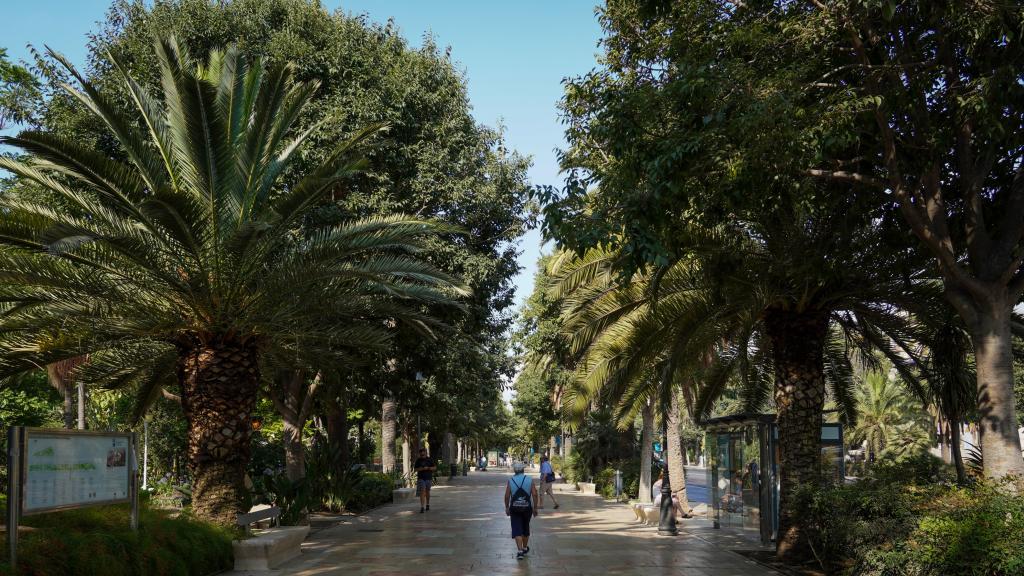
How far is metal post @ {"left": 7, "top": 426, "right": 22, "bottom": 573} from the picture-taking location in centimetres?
752

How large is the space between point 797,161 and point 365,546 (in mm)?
9828

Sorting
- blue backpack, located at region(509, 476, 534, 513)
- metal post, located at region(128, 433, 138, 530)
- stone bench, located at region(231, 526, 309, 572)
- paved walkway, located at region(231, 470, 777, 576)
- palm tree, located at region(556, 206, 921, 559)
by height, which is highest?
palm tree, located at region(556, 206, 921, 559)

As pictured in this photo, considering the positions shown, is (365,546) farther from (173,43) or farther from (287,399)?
(173,43)

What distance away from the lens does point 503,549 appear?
14.9 m

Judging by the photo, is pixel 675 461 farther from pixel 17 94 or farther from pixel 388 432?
pixel 17 94

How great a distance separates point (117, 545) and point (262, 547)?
3.07 m

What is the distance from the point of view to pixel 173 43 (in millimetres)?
11883

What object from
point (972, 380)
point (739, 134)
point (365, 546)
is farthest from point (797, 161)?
point (365, 546)

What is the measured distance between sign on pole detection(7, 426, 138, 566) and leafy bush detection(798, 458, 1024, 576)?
8.18m

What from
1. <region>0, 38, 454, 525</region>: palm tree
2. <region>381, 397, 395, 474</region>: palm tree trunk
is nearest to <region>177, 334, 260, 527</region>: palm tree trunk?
<region>0, 38, 454, 525</region>: palm tree

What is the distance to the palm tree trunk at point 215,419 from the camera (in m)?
12.3

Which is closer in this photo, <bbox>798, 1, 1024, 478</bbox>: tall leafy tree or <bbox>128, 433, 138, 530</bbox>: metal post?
<bbox>798, 1, 1024, 478</bbox>: tall leafy tree

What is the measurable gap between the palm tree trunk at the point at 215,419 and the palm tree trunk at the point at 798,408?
8030 millimetres

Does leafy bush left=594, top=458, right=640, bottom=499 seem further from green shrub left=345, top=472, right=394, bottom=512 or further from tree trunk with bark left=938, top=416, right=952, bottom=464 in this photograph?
tree trunk with bark left=938, top=416, right=952, bottom=464
